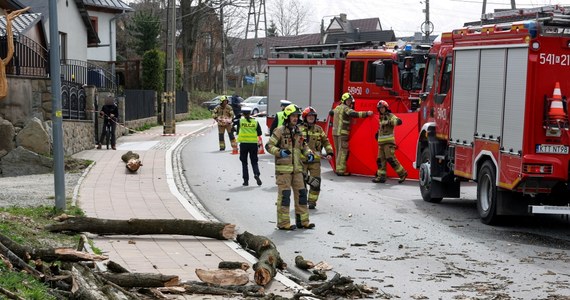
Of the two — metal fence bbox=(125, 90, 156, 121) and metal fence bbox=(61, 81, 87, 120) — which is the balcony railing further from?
metal fence bbox=(61, 81, 87, 120)

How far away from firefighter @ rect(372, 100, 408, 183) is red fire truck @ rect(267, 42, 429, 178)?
2.49 feet

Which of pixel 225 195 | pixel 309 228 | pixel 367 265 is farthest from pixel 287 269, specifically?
pixel 225 195

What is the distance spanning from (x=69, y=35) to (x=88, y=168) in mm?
21513

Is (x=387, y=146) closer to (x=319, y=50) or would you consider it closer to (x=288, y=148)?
(x=288, y=148)

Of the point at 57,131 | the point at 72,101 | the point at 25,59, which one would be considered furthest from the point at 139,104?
the point at 57,131

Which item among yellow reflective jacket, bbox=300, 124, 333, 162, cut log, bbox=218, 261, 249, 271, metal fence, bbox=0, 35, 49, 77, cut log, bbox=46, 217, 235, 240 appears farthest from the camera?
metal fence, bbox=0, 35, 49, 77

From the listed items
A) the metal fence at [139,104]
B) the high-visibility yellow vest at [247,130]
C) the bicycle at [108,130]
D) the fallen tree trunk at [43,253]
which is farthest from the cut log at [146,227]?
the metal fence at [139,104]

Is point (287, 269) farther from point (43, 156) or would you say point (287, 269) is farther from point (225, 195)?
point (43, 156)

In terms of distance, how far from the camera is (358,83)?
2670cm

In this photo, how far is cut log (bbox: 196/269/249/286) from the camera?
9.30m

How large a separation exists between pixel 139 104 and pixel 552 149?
31.3 m

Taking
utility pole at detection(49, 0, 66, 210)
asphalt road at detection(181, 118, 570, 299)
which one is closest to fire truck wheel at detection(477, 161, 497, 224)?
asphalt road at detection(181, 118, 570, 299)

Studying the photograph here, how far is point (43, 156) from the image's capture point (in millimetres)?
22469

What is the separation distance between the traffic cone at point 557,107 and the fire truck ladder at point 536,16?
0.89m
